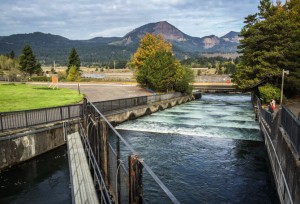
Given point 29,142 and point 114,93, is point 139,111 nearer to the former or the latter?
point 114,93

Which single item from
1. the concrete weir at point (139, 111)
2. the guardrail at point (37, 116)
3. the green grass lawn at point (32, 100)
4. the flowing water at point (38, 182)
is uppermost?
the guardrail at point (37, 116)

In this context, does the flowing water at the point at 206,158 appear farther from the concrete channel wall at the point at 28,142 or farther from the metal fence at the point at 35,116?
the concrete channel wall at the point at 28,142

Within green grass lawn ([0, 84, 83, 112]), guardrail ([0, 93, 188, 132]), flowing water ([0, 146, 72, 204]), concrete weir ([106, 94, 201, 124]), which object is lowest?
flowing water ([0, 146, 72, 204])

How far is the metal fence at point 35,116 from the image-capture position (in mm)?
15633

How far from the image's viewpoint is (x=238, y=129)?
83.4 feet

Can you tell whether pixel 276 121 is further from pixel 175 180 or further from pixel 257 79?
pixel 257 79

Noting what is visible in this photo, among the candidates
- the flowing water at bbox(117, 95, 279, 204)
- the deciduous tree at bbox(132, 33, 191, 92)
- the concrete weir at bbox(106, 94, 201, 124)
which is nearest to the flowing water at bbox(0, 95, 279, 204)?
the flowing water at bbox(117, 95, 279, 204)

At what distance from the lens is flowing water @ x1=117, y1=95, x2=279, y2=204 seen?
12.2 metres

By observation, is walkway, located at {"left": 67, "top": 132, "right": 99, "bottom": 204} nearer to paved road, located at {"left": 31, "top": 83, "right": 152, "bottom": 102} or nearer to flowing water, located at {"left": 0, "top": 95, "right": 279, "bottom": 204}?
flowing water, located at {"left": 0, "top": 95, "right": 279, "bottom": 204}

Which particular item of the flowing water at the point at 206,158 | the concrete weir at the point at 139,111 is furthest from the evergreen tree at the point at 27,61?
the flowing water at the point at 206,158

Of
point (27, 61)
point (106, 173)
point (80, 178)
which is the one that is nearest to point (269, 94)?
point (80, 178)

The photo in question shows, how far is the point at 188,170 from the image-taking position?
48.9ft

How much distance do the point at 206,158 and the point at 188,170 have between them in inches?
103

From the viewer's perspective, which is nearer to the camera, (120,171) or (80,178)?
(120,171)
